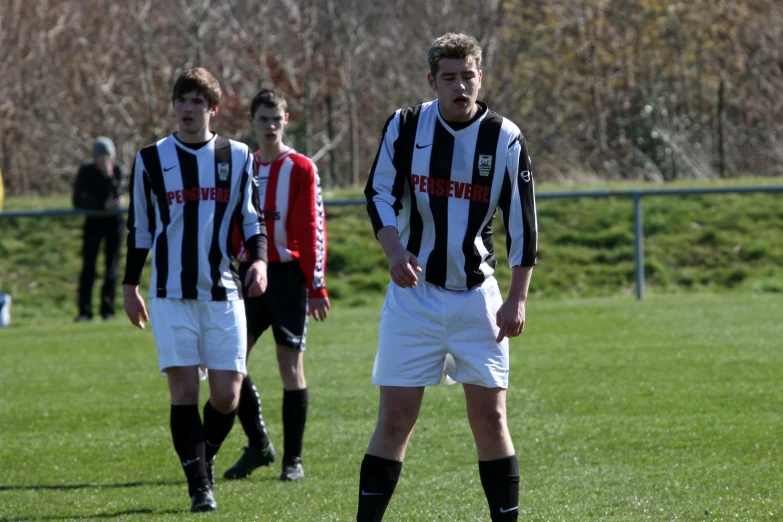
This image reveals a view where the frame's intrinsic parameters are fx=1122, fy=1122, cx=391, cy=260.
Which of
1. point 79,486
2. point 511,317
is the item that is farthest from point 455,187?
point 79,486

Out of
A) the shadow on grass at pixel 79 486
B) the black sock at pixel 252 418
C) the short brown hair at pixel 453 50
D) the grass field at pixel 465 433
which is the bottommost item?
the shadow on grass at pixel 79 486

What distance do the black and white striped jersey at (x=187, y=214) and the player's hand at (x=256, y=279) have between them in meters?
0.07

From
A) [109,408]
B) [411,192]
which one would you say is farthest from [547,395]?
[411,192]

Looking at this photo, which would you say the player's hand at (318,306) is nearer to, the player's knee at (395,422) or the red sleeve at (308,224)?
the red sleeve at (308,224)

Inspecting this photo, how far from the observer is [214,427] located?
220 inches

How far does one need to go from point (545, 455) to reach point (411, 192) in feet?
8.15

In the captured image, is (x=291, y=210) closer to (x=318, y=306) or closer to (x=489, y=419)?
(x=318, y=306)

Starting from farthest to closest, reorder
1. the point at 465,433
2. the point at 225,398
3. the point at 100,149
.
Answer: the point at 100,149
the point at 465,433
the point at 225,398

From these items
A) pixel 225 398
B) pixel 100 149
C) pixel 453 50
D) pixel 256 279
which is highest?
pixel 100 149

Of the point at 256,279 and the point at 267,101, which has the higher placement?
the point at 267,101

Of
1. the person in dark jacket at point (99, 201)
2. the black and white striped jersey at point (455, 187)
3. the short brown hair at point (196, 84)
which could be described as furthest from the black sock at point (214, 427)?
the person in dark jacket at point (99, 201)

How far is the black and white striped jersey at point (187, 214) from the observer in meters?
5.12

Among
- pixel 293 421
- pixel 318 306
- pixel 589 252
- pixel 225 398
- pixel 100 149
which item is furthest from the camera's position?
pixel 589 252

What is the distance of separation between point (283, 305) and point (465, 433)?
1.43 meters
